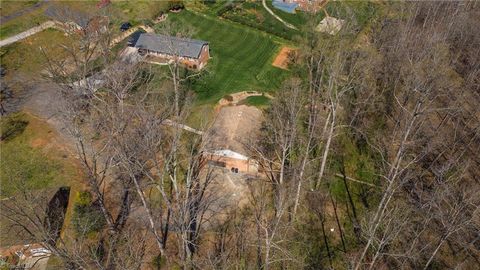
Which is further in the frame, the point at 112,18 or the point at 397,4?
the point at 397,4

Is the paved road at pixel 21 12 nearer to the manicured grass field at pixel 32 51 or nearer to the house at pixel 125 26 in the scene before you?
the manicured grass field at pixel 32 51

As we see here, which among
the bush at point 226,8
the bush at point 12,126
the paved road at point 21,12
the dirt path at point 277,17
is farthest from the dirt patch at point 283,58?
the paved road at point 21,12

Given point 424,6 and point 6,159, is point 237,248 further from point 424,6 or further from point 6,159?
point 424,6

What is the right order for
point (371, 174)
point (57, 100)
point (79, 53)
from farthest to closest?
point (79, 53) → point (57, 100) → point (371, 174)

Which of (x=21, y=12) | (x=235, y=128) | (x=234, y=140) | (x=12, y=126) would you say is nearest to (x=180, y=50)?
(x=235, y=128)

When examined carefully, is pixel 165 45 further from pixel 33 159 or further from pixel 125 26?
pixel 33 159

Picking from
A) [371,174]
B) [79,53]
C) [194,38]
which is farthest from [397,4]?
[79,53]
